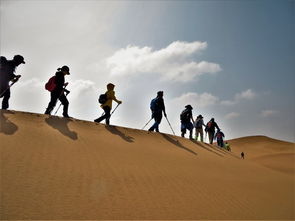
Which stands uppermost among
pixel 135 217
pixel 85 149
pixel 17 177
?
pixel 85 149

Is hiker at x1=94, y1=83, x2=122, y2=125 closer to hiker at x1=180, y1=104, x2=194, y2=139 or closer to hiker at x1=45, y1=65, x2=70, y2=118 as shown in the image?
hiker at x1=45, y1=65, x2=70, y2=118

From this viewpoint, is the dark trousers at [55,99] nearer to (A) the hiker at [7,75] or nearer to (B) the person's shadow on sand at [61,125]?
(B) the person's shadow on sand at [61,125]

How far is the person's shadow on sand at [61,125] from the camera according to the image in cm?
849

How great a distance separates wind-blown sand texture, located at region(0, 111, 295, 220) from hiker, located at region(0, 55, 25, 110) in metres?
Result: 0.53

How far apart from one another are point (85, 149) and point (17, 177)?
254cm

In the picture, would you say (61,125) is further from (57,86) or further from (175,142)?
(175,142)

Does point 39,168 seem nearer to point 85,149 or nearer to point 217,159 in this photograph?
point 85,149

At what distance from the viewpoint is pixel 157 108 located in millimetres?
12633

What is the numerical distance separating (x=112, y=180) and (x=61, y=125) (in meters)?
3.71

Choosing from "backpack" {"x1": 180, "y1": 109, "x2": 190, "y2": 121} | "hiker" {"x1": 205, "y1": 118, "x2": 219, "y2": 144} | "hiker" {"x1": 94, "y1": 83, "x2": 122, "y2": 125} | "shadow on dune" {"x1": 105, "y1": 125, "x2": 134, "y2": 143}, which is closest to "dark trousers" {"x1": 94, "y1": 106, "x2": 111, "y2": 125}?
"hiker" {"x1": 94, "y1": 83, "x2": 122, "y2": 125}

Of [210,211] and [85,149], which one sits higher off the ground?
[85,149]

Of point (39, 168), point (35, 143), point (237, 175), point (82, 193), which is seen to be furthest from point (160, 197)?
point (237, 175)

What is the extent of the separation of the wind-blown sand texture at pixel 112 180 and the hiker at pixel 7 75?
1.73 feet

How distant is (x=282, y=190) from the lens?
9172mm
